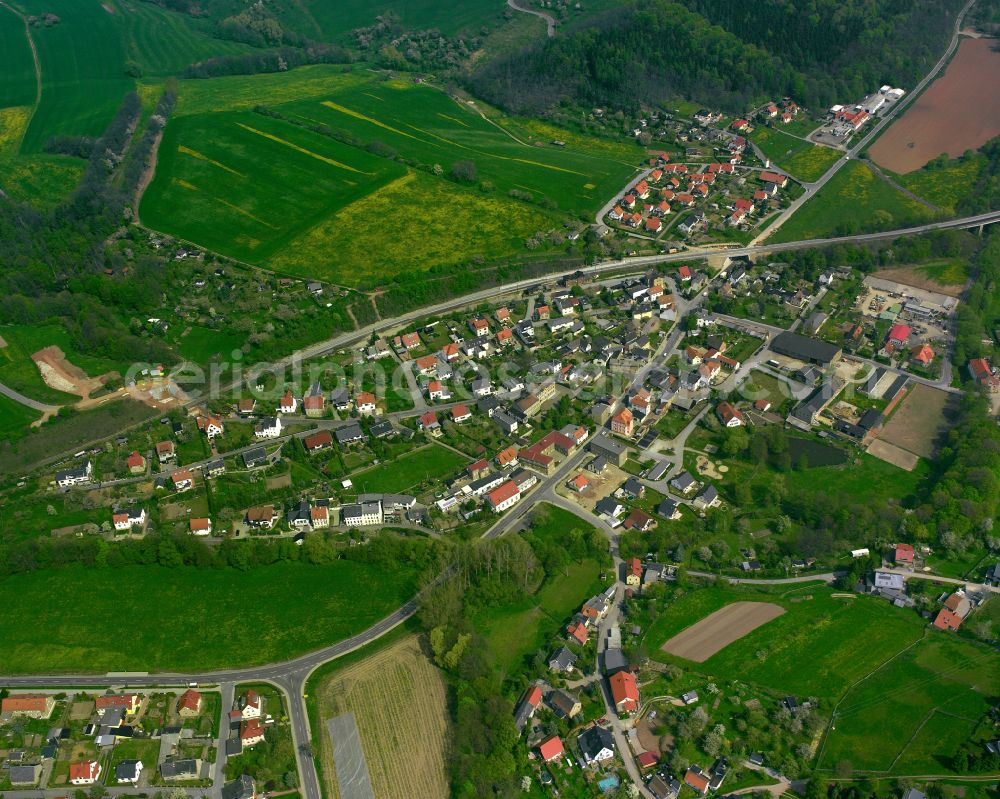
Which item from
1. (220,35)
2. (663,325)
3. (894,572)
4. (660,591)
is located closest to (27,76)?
(220,35)

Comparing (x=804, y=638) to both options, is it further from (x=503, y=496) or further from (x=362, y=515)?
(x=362, y=515)

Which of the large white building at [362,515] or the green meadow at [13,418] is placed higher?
the large white building at [362,515]

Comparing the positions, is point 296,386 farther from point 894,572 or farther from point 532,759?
point 894,572

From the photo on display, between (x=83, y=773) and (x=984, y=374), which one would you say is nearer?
(x=83, y=773)

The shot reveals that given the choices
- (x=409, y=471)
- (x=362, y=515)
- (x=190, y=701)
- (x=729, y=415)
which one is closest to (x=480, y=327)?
(x=409, y=471)

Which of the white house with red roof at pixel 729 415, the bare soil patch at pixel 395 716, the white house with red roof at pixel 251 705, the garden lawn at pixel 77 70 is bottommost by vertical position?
the garden lawn at pixel 77 70

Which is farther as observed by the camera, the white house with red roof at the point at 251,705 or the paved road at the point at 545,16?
the paved road at the point at 545,16

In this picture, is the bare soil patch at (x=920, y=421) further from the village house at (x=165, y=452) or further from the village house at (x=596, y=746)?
the village house at (x=165, y=452)

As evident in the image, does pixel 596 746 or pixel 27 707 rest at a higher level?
pixel 596 746

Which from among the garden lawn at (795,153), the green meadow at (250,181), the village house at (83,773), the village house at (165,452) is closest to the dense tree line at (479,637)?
the village house at (83,773)
